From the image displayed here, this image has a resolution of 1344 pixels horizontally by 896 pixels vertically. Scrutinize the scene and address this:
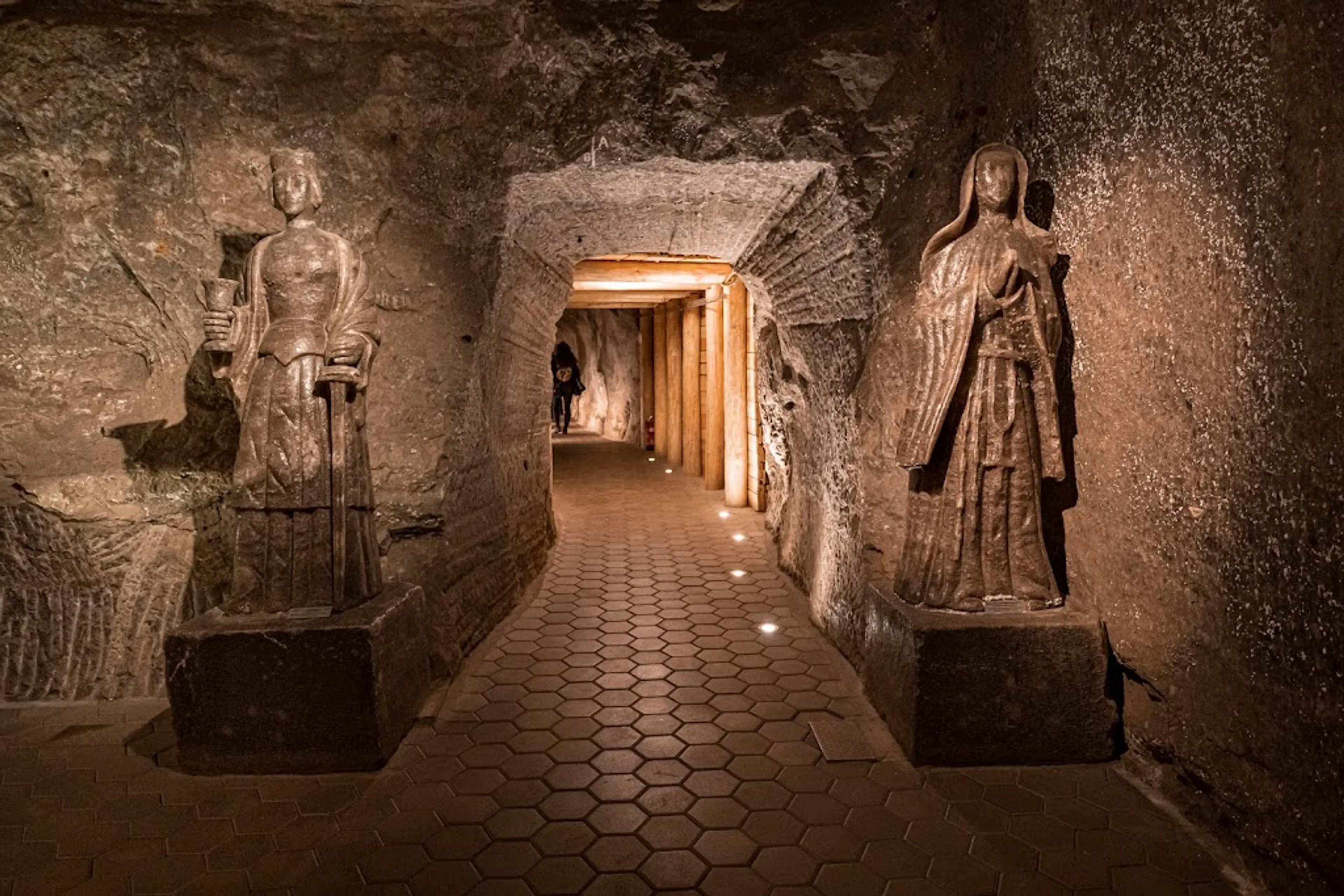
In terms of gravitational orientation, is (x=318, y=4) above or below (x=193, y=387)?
above

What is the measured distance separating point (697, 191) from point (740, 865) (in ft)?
11.6

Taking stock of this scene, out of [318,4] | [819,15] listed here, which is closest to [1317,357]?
[819,15]

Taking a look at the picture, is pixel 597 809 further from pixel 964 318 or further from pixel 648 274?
pixel 648 274

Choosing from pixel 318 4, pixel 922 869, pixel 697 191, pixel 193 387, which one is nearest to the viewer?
pixel 922 869

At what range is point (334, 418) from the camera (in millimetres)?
3398

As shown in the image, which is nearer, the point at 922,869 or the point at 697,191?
the point at 922,869

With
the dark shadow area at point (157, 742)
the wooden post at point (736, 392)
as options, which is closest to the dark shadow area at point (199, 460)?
the dark shadow area at point (157, 742)

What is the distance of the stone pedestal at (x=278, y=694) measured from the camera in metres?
3.30

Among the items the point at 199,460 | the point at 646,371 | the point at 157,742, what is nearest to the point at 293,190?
the point at 199,460

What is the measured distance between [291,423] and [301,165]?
3.72ft

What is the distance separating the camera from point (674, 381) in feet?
41.0

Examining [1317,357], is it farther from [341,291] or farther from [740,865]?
[341,291]

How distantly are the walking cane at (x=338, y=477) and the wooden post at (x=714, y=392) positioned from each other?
21.8 feet

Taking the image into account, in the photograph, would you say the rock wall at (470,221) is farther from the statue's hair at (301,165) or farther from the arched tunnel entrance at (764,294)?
the statue's hair at (301,165)
